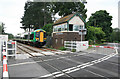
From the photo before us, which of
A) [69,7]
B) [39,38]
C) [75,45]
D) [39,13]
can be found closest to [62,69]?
[75,45]

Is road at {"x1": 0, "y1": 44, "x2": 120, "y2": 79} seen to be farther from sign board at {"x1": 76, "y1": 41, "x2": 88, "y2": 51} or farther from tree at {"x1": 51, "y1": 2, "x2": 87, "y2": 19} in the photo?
tree at {"x1": 51, "y1": 2, "x2": 87, "y2": 19}

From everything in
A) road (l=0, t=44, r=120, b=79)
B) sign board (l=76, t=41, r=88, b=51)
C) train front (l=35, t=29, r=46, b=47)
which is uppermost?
train front (l=35, t=29, r=46, b=47)

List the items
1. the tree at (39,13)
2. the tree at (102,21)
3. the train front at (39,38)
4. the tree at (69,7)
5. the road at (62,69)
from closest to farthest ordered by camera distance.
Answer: the road at (62,69) → the train front at (39,38) → the tree at (69,7) → the tree at (39,13) → the tree at (102,21)

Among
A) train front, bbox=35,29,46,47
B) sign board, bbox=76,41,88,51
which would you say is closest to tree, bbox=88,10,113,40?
A: train front, bbox=35,29,46,47

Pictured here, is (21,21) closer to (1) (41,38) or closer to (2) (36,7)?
(2) (36,7)

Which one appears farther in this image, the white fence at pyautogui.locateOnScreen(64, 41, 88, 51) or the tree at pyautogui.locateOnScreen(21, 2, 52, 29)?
the tree at pyautogui.locateOnScreen(21, 2, 52, 29)

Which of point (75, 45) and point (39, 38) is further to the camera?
point (39, 38)

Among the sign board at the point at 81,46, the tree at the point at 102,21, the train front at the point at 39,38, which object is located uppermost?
the tree at the point at 102,21

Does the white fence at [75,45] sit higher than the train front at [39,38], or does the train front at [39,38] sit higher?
the train front at [39,38]

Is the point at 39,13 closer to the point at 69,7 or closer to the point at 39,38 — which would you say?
the point at 69,7

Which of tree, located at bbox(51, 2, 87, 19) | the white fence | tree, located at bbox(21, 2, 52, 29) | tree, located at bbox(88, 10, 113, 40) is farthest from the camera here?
tree, located at bbox(88, 10, 113, 40)

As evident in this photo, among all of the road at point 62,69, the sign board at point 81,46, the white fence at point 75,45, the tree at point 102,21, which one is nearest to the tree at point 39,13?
the tree at point 102,21

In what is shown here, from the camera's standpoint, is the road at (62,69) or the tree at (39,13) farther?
the tree at (39,13)

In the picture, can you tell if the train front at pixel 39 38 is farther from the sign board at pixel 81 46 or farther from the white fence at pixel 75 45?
the sign board at pixel 81 46
